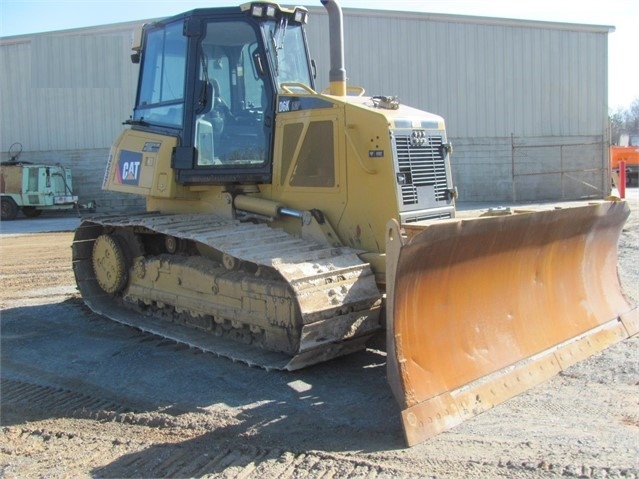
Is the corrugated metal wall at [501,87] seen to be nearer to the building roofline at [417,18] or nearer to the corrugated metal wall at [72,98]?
the building roofline at [417,18]

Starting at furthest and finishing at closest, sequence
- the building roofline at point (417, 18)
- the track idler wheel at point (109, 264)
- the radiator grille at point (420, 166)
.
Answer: the building roofline at point (417, 18)
the track idler wheel at point (109, 264)
the radiator grille at point (420, 166)

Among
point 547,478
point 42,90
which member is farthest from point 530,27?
point 547,478

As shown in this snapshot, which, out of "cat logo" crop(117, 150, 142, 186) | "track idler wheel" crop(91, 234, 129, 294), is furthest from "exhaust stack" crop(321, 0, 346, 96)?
"track idler wheel" crop(91, 234, 129, 294)

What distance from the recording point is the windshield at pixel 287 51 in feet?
21.1

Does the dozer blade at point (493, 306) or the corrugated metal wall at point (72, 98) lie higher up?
the corrugated metal wall at point (72, 98)

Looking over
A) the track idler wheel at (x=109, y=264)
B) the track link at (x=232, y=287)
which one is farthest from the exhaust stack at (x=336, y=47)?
the track idler wheel at (x=109, y=264)

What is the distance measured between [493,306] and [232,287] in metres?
2.23

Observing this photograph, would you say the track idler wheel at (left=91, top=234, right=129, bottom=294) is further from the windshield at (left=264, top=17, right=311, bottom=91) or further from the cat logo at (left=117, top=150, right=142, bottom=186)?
the windshield at (left=264, top=17, right=311, bottom=91)

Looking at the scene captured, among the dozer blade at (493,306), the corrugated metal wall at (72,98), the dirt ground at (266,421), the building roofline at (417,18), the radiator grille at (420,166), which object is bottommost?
the dirt ground at (266,421)

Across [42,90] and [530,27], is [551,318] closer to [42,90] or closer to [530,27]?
[530,27]

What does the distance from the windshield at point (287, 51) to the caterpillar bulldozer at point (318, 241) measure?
2 centimetres

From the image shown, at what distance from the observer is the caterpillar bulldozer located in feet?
15.4

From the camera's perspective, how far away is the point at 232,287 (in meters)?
5.84

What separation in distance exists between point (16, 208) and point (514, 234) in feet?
68.9
